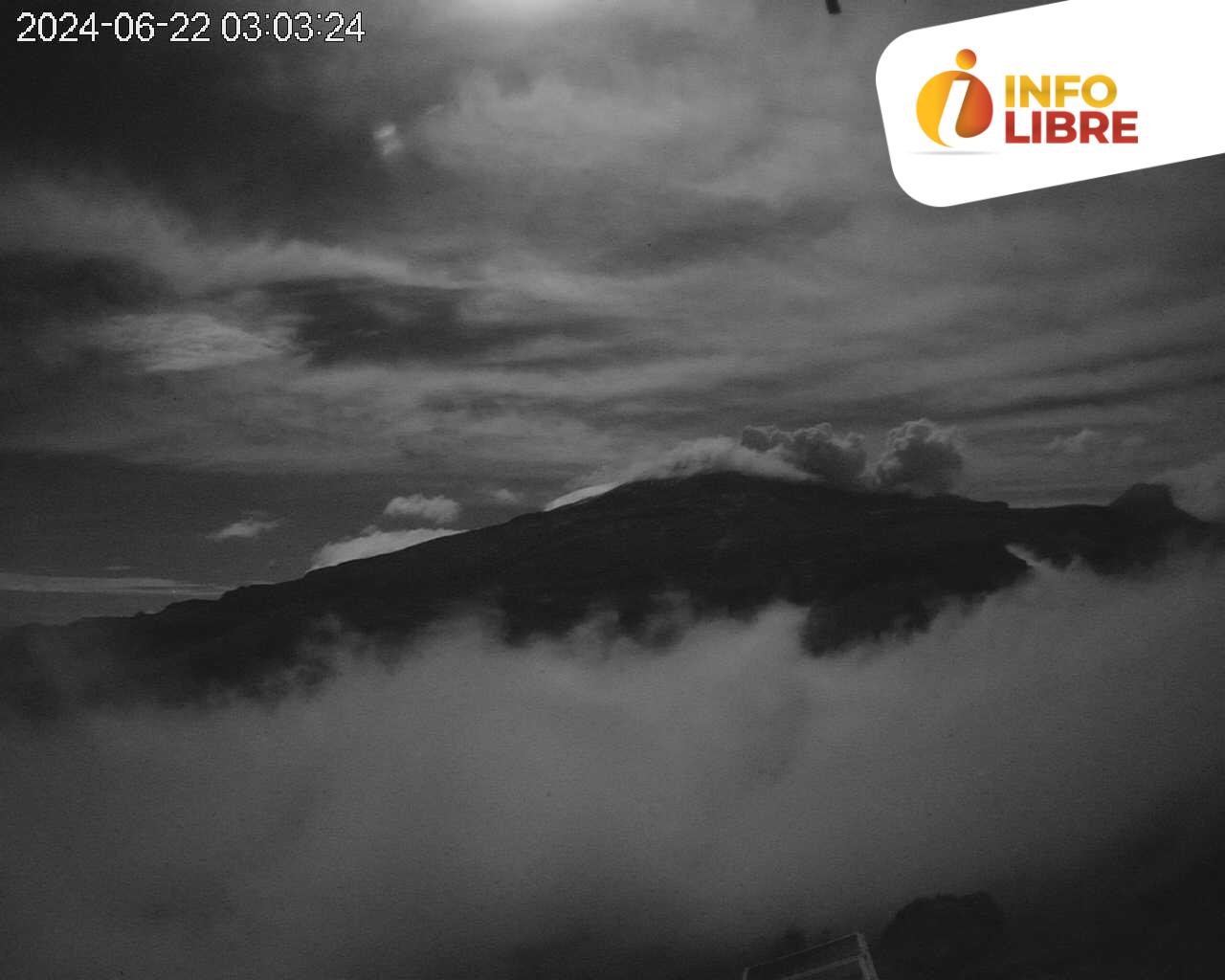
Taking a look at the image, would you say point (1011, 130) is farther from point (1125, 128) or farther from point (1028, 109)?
point (1125, 128)

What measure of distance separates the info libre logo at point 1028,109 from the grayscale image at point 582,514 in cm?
19

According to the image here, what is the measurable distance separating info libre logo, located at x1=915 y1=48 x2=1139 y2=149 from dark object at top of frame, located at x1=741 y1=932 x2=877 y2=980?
2.45 meters

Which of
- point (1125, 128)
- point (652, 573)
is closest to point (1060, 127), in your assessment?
point (1125, 128)

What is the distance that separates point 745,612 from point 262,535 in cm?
159

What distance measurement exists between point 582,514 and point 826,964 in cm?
152

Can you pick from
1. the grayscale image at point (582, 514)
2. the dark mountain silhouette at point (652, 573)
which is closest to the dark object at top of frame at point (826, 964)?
the grayscale image at point (582, 514)

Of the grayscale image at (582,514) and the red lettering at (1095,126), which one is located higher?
the red lettering at (1095,126)

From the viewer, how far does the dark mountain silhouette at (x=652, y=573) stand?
3.03m

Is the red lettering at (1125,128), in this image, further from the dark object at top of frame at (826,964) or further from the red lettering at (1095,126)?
the dark object at top of frame at (826,964)

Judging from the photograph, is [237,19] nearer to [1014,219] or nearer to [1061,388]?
Result: [1014,219]

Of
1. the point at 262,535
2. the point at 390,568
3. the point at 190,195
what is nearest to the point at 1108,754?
the point at 390,568

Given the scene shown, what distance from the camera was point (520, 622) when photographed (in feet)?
10.3

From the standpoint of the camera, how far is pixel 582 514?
3162 millimetres

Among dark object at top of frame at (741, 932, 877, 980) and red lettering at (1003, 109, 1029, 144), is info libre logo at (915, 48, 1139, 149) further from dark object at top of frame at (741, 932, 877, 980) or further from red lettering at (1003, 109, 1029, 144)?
dark object at top of frame at (741, 932, 877, 980)
